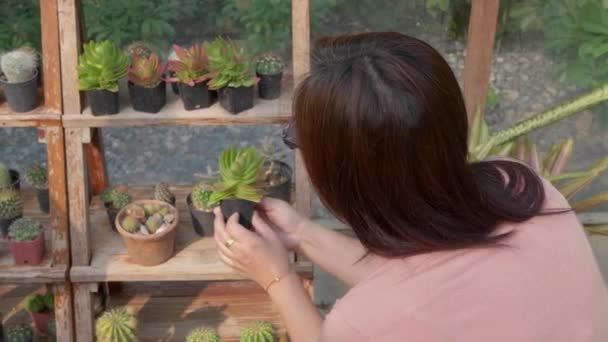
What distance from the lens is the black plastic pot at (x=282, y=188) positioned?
7.59 feet

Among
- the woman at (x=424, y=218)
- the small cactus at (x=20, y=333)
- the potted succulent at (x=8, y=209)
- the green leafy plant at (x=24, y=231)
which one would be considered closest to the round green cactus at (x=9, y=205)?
the potted succulent at (x=8, y=209)

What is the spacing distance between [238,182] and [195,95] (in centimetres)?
31

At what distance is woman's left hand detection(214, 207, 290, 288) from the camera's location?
5.08 feet

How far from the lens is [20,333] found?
→ 7.85 feet

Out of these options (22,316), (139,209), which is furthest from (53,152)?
(22,316)

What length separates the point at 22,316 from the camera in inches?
103

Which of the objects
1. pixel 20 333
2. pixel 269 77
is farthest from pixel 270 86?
pixel 20 333

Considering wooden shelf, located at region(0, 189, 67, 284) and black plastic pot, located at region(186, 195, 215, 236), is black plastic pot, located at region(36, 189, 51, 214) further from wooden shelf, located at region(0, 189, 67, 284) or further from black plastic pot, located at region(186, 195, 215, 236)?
black plastic pot, located at region(186, 195, 215, 236)

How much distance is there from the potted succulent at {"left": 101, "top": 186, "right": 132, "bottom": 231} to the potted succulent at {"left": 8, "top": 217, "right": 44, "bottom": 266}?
0.21m

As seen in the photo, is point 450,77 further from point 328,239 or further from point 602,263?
point 602,263

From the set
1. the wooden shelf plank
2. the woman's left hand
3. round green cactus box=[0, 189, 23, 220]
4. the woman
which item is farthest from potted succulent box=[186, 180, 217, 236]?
the woman

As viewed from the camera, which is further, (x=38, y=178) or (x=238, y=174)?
(x=38, y=178)

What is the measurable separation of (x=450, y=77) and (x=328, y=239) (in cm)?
68

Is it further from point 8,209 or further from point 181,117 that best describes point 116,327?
point 181,117
